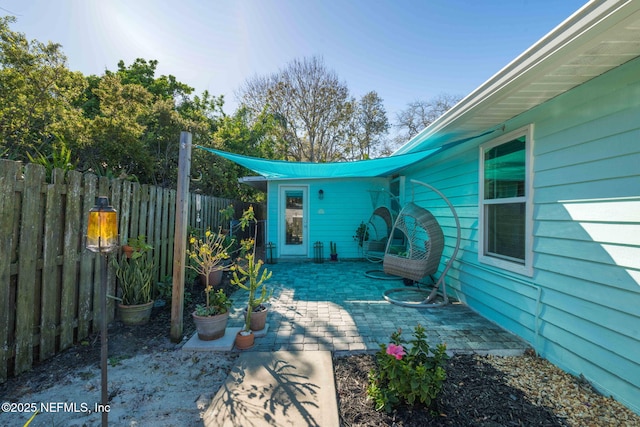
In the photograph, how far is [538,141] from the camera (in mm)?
2773

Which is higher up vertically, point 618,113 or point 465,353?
point 618,113

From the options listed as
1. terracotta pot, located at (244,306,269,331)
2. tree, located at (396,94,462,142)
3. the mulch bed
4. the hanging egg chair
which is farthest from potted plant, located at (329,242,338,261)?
tree, located at (396,94,462,142)

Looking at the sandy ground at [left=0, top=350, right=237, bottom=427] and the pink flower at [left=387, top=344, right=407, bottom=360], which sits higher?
the pink flower at [left=387, top=344, right=407, bottom=360]

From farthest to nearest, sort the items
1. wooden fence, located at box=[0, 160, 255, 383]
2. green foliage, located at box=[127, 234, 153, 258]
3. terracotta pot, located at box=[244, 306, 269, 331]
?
1. green foliage, located at box=[127, 234, 153, 258]
2. terracotta pot, located at box=[244, 306, 269, 331]
3. wooden fence, located at box=[0, 160, 255, 383]

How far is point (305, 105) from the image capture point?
15211 mm

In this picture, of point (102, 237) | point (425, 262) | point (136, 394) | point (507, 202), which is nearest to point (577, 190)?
point (507, 202)

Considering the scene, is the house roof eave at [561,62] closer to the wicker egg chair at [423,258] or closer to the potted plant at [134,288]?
the wicker egg chair at [423,258]

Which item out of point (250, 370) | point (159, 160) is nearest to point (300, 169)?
point (250, 370)

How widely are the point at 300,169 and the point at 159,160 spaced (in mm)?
6099

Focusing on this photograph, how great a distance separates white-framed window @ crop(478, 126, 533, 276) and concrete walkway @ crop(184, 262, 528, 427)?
2.76 feet

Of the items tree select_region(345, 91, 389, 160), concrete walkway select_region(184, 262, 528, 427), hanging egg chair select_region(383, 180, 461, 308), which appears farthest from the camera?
tree select_region(345, 91, 389, 160)

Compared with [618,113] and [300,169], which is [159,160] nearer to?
[300,169]

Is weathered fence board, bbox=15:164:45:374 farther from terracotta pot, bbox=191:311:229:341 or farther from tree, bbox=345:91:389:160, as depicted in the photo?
tree, bbox=345:91:389:160

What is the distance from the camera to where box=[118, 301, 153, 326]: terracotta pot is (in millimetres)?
3117
